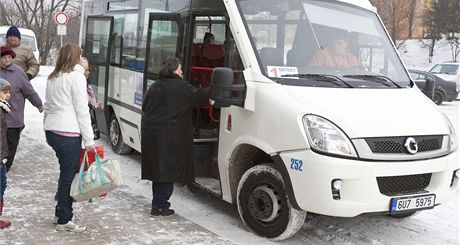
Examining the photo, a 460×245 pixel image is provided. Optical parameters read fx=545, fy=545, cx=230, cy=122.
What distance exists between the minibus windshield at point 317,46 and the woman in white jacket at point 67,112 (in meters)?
1.63

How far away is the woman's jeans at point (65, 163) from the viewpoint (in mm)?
4734

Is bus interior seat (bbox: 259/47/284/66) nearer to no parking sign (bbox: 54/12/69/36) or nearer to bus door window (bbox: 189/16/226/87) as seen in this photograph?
bus door window (bbox: 189/16/226/87)

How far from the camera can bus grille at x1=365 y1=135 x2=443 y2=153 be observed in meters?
4.40

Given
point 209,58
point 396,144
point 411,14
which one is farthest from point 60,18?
point 411,14

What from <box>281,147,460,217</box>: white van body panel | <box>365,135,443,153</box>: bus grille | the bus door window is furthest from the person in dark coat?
<box>365,135,443,153</box>: bus grille

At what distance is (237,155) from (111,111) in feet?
12.9

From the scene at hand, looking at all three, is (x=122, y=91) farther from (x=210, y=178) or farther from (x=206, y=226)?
(x=206, y=226)

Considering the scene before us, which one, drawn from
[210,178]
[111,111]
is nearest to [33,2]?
[111,111]

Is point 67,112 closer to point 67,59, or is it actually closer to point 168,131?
point 67,59

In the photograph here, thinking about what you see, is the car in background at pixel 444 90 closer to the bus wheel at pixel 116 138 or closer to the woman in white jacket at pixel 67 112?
the bus wheel at pixel 116 138

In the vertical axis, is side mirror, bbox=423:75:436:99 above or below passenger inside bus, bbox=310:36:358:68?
A: below

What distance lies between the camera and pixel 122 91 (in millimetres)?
7918

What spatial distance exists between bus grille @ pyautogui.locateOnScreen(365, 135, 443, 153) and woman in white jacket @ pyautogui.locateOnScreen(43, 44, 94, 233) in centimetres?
239

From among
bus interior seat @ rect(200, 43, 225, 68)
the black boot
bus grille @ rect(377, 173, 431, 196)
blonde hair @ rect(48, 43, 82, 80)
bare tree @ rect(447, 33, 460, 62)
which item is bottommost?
the black boot
